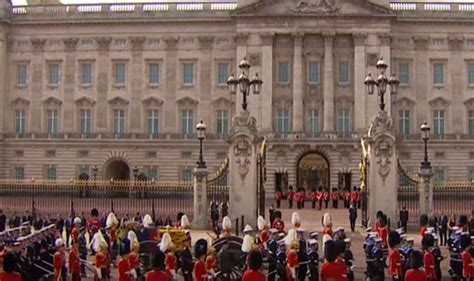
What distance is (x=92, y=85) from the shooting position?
66.6 meters

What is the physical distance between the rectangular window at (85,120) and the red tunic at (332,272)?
55.2m

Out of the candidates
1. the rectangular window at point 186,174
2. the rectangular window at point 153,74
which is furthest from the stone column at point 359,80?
the rectangular window at point 153,74

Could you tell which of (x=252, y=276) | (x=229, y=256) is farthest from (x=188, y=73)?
(x=252, y=276)

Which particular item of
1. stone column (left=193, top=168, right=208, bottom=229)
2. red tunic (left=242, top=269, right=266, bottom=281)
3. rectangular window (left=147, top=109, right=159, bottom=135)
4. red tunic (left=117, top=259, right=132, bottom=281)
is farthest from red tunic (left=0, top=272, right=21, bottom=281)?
rectangular window (left=147, top=109, right=159, bottom=135)

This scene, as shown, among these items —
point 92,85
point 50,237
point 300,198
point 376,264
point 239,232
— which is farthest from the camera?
point 92,85

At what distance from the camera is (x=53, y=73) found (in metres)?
67.3

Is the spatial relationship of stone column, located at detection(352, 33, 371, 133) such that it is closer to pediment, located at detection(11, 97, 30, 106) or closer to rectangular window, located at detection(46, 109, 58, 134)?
rectangular window, located at detection(46, 109, 58, 134)

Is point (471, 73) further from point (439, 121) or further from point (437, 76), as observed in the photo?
point (439, 121)

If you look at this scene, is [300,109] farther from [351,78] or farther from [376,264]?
[376,264]

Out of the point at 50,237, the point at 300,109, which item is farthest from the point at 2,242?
the point at 300,109

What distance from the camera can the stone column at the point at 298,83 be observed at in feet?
206

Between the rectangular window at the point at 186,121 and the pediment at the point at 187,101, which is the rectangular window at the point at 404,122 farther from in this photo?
the rectangular window at the point at 186,121

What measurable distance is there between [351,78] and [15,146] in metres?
30.6

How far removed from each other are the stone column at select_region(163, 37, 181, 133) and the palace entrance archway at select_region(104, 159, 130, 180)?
5483mm
